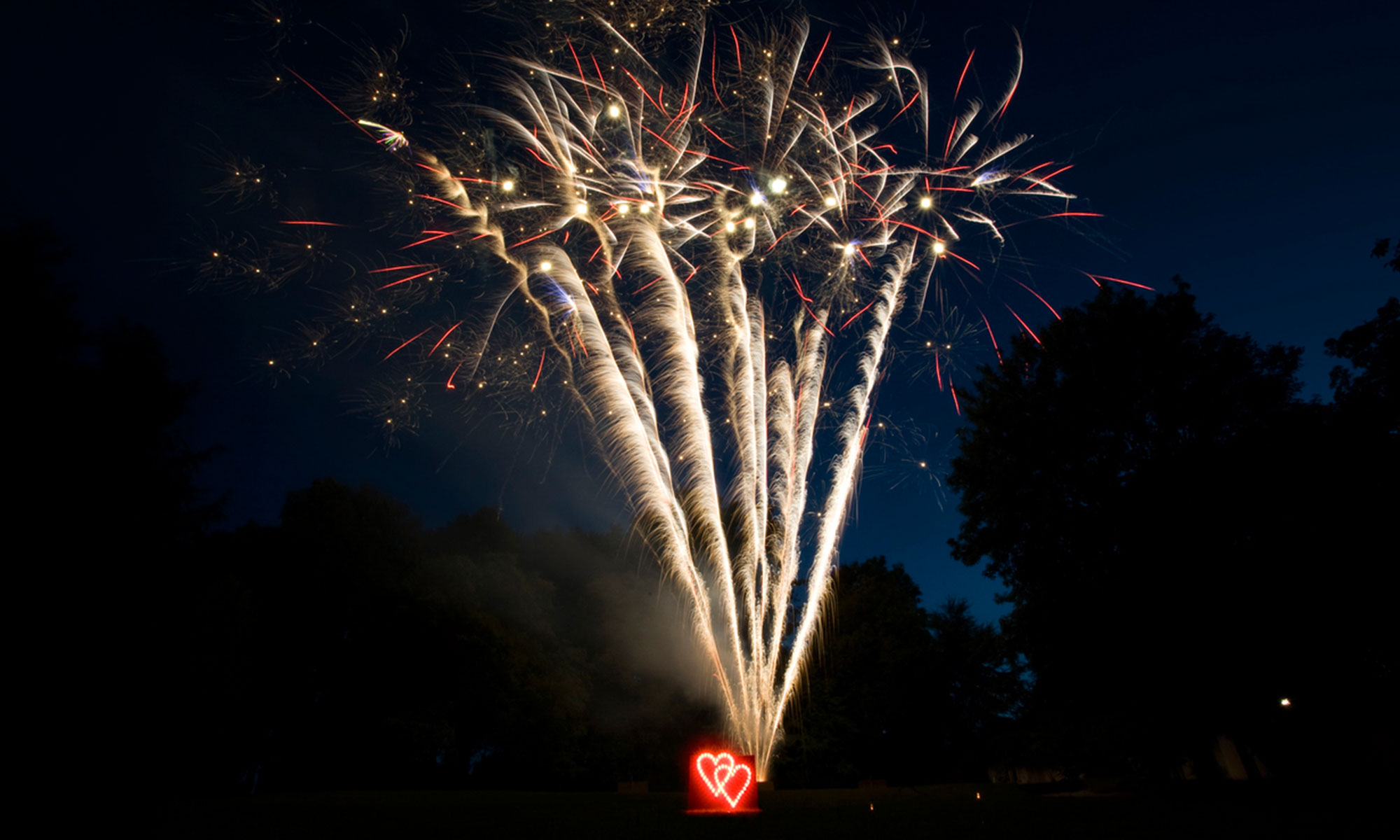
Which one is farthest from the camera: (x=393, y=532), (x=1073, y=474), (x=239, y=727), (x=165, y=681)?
(x=393, y=532)

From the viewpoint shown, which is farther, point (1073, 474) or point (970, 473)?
point (970, 473)

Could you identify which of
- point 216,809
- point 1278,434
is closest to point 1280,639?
point 1278,434

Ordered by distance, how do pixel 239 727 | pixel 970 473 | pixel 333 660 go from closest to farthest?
1. pixel 970 473
2. pixel 239 727
3. pixel 333 660

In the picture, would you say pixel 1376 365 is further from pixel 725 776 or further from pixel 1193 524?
pixel 725 776

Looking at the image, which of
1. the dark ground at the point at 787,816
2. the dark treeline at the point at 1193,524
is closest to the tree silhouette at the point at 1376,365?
the dark treeline at the point at 1193,524

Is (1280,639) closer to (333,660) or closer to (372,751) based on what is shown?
(372,751)

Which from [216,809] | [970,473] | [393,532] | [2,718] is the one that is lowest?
[216,809]

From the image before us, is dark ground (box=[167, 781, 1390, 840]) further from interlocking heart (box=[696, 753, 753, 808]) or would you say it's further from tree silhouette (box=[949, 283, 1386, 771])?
tree silhouette (box=[949, 283, 1386, 771])
